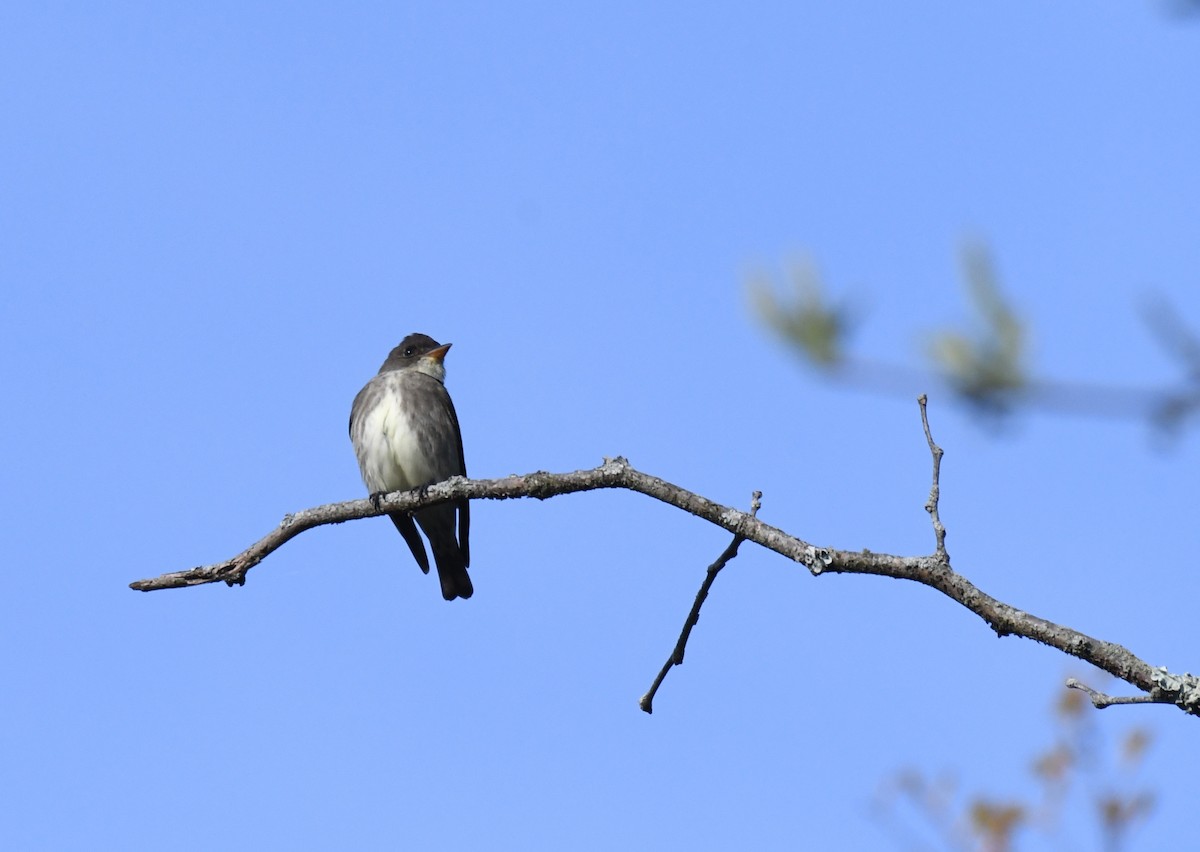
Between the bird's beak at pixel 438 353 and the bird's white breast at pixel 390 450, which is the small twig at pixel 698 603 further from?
the bird's beak at pixel 438 353

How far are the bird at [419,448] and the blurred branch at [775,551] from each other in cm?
401

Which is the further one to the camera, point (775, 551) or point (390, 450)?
point (390, 450)

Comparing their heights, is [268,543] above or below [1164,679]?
above

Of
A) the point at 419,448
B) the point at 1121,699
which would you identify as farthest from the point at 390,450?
the point at 1121,699

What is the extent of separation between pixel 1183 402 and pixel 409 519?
345 inches

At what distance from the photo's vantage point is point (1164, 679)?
4355mm

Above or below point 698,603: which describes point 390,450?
above

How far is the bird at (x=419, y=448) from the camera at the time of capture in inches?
428

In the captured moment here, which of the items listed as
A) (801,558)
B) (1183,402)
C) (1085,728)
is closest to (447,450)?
(1085,728)

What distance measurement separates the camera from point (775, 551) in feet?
16.7

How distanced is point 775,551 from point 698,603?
325 mm

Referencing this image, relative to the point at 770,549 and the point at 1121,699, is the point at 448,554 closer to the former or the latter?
the point at 770,549

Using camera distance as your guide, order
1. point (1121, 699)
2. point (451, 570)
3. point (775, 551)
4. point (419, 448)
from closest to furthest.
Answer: point (1121, 699) < point (775, 551) < point (419, 448) < point (451, 570)

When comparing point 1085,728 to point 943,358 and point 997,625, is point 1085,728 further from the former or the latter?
point 943,358
